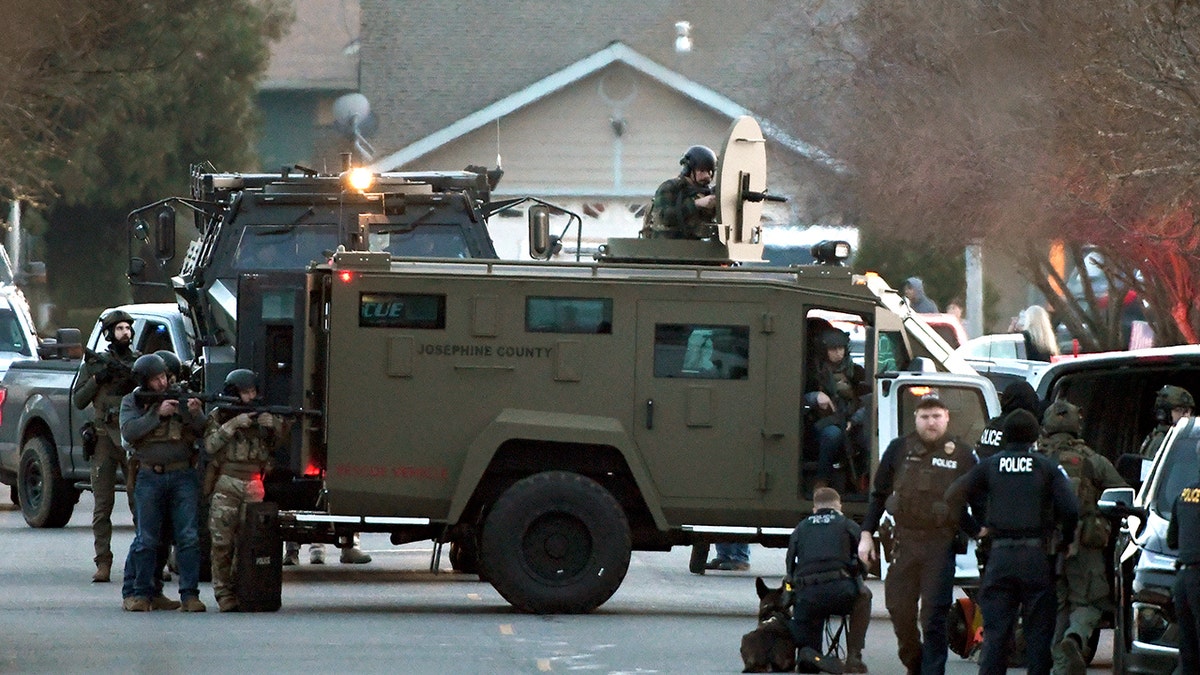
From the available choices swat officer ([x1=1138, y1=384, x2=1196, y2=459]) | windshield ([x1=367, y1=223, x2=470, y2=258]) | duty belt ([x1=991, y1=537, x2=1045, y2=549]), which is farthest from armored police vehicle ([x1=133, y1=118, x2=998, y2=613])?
windshield ([x1=367, y1=223, x2=470, y2=258])

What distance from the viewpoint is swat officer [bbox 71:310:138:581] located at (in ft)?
59.3

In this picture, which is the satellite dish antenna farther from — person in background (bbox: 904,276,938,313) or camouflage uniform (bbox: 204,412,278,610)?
camouflage uniform (bbox: 204,412,278,610)

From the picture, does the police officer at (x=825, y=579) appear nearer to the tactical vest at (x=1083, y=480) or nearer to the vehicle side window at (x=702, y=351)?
the tactical vest at (x=1083, y=480)

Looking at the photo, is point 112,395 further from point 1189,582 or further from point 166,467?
point 1189,582

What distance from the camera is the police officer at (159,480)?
641 inches

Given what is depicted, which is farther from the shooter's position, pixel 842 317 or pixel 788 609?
pixel 842 317

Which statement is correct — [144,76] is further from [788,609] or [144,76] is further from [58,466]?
[788,609]

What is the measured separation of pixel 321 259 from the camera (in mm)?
20391

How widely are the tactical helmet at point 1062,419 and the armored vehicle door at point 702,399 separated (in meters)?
2.88

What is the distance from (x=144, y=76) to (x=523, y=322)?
25745 mm

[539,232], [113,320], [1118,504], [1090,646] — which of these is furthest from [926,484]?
[539,232]

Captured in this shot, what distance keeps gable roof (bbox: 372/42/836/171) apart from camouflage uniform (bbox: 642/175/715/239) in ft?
81.5

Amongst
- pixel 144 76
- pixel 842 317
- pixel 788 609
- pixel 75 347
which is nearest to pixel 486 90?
pixel 144 76

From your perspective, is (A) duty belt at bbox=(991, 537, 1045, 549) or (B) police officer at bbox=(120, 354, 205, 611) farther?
(B) police officer at bbox=(120, 354, 205, 611)
